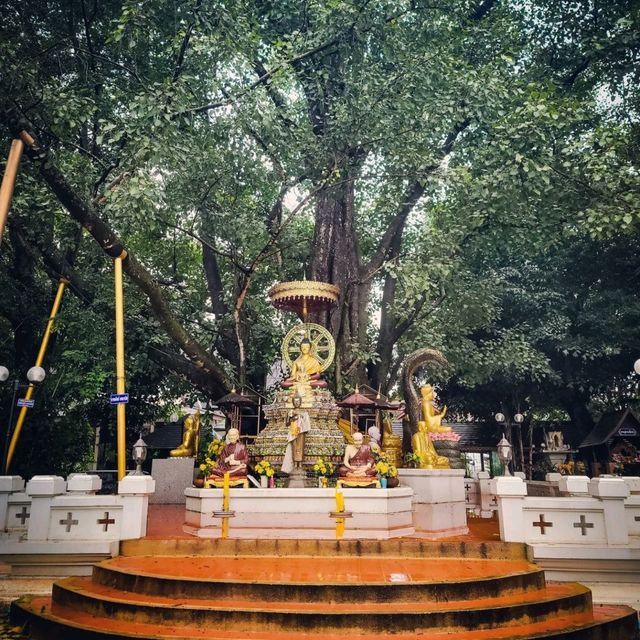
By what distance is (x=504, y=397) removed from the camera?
2355cm

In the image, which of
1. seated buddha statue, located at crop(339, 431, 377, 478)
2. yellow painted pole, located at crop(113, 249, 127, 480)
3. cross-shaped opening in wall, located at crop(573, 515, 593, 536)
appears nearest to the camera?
cross-shaped opening in wall, located at crop(573, 515, 593, 536)

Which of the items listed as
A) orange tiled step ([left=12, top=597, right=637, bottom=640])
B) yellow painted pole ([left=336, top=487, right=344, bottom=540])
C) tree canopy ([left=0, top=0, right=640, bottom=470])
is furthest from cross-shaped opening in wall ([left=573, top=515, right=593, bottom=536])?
tree canopy ([left=0, top=0, right=640, bottom=470])

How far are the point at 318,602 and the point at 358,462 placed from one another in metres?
3.16

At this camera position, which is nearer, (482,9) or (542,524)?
(542,524)

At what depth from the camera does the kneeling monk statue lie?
8539 millimetres

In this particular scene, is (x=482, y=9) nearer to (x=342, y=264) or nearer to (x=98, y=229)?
(x=342, y=264)

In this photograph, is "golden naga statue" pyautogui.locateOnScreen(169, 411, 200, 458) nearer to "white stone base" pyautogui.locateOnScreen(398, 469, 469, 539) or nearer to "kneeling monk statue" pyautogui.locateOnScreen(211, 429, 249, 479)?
"kneeling monk statue" pyautogui.locateOnScreen(211, 429, 249, 479)

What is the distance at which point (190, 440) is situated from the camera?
1347 cm

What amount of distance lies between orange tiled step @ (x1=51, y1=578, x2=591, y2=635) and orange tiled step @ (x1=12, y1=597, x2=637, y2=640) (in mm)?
53

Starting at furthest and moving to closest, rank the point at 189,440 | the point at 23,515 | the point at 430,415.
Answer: the point at 189,440, the point at 430,415, the point at 23,515

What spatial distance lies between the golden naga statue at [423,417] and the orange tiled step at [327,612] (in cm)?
339

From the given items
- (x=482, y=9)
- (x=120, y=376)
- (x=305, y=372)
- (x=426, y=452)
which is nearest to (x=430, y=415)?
(x=426, y=452)

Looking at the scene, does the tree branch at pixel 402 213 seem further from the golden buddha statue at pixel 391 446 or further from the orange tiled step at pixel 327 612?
the orange tiled step at pixel 327 612

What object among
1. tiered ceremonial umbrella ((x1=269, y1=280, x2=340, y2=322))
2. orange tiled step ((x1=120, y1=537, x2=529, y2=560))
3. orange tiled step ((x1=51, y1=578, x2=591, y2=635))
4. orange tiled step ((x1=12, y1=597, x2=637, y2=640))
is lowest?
orange tiled step ((x1=12, y1=597, x2=637, y2=640))
